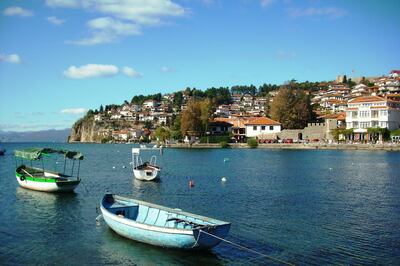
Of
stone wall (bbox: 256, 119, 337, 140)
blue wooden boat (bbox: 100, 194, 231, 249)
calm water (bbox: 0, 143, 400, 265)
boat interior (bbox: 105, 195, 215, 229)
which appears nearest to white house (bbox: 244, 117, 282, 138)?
stone wall (bbox: 256, 119, 337, 140)

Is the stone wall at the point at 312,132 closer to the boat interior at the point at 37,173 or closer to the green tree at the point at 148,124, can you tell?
the green tree at the point at 148,124

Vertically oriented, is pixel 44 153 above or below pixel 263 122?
below

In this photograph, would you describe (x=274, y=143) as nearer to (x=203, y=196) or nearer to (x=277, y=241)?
(x=203, y=196)

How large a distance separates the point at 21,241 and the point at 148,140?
134 meters

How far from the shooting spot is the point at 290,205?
1093 inches

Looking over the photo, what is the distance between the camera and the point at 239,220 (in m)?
23.2

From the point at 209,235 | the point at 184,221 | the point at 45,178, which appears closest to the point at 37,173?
the point at 45,178

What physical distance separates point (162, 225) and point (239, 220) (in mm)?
5352

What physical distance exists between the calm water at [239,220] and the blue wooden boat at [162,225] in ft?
1.77

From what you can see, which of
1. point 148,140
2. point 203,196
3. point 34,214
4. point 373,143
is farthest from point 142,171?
point 148,140

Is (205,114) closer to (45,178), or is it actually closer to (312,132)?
(312,132)

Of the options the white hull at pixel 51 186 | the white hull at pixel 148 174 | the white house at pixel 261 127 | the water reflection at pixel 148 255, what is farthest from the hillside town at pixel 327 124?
the water reflection at pixel 148 255

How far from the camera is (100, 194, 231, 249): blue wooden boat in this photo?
1652 cm

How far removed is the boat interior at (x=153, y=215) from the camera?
18297mm
